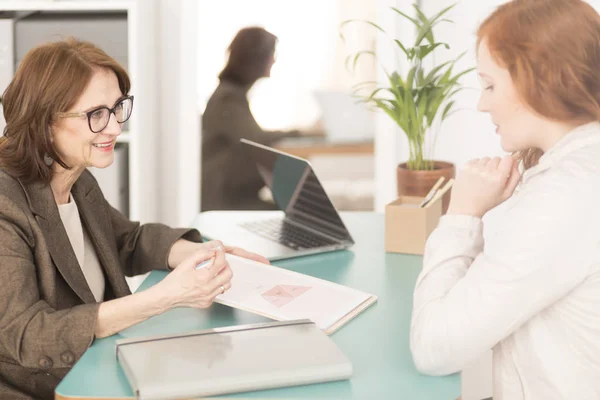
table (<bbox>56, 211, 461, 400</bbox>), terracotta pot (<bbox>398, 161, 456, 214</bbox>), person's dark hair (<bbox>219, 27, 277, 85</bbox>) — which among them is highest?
person's dark hair (<bbox>219, 27, 277, 85</bbox>)

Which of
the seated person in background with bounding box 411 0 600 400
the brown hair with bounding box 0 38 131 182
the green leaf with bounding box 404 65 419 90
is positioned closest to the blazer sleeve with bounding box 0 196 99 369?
the brown hair with bounding box 0 38 131 182

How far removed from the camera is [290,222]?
217cm

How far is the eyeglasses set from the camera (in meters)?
1.62

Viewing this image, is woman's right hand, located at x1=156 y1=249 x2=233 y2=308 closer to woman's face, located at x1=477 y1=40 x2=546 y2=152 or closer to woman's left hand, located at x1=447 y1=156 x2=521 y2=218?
woman's left hand, located at x1=447 y1=156 x2=521 y2=218

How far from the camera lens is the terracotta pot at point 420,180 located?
7.12 ft

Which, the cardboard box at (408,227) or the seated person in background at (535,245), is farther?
the cardboard box at (408,227)

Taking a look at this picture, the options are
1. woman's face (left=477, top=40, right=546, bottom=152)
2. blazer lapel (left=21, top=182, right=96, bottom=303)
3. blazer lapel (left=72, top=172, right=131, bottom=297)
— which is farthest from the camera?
blazer lapel (left=72, top=172, right=131, bottom=297)

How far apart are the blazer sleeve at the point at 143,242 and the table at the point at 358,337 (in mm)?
45

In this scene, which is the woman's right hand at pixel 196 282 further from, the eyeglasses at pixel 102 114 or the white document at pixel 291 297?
the eyeglasses at pixel 102 114

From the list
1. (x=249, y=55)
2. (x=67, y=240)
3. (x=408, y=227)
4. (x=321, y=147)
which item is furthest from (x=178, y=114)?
(x=67, y=240)

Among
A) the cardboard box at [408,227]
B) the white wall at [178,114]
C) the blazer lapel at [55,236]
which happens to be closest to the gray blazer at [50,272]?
the blazer lapel at [55,236]

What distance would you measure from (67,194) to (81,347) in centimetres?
50

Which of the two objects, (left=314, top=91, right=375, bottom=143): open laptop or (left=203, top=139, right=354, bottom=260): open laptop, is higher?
(left=314, top=91, right=375, bottom=143): open laptop

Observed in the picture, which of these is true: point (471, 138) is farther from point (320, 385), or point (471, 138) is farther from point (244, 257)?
Answer: point (320, 385)
